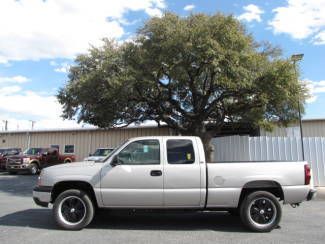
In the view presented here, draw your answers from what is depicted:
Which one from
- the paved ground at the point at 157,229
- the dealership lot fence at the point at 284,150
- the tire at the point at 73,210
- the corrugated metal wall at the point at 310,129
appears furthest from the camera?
the corrugated metal wall at the point at 310,129

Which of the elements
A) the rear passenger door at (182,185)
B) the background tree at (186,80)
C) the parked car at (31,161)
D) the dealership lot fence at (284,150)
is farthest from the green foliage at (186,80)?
the rear passenger door at (182,185)

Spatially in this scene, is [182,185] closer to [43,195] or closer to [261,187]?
[261,187]

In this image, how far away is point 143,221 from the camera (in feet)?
29.2

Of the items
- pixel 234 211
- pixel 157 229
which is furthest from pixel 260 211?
pixel 157 229

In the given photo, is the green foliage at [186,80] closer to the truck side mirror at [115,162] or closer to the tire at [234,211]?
the tire at [234,211]

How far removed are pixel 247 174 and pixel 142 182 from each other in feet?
7.02

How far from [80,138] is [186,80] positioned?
61.5 ft

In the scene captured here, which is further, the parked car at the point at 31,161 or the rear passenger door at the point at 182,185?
the parked car at the point at 31,161

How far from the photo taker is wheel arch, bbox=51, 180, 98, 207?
8.12 metres

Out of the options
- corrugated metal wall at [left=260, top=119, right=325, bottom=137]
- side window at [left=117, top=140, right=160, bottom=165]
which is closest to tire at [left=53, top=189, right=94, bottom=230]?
side window at [left=117, top=140, right=160, bottom=165]

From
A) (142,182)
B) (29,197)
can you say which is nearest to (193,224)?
(142,182)

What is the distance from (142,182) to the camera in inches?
309

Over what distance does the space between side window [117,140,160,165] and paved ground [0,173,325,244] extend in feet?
4.23

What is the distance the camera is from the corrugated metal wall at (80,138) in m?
31.3
